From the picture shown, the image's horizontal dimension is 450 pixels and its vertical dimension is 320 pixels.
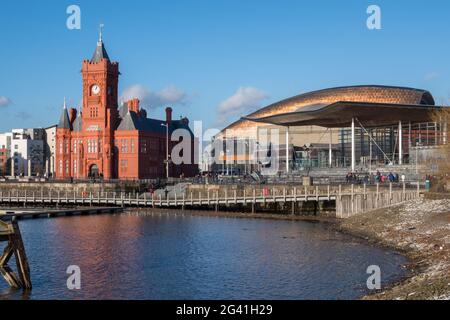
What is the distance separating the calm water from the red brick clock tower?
4096 centimetres

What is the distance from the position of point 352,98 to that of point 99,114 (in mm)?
47888

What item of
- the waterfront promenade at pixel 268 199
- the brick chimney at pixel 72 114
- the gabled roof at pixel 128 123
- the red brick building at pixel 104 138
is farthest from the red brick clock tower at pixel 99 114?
the waterfront promenade at pixel 268 199

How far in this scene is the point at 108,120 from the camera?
294ft

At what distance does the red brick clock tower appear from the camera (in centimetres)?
8925

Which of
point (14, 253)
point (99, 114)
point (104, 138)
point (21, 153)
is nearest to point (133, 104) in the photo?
point (99, 114)

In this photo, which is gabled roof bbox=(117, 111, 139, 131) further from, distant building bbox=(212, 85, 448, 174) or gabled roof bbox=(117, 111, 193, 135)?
distant building bbox=(212, 85, 448, 174)

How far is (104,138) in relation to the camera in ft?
294

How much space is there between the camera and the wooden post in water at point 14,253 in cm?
2438

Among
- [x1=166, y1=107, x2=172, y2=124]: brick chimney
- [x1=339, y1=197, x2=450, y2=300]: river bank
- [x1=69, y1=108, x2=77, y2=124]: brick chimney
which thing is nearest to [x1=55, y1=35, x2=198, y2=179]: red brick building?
[x1=69, y1=108, x2=77, y2=124]: brick chimney

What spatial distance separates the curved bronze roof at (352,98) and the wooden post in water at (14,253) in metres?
61.4

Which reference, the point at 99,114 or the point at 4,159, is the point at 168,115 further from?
the point at 4,159

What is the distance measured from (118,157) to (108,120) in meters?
5.97
